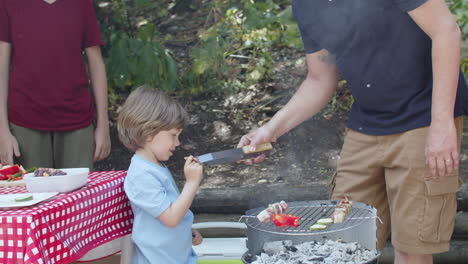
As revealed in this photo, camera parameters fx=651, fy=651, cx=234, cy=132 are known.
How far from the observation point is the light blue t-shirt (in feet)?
9.05

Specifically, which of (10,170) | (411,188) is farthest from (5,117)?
(411,188)

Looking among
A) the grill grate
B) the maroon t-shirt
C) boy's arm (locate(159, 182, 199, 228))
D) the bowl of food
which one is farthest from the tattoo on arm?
the maroon t-shirt

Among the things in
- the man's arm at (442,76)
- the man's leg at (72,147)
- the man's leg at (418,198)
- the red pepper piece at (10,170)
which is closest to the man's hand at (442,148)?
the man's arm at (442,76)

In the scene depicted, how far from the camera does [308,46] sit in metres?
3.14

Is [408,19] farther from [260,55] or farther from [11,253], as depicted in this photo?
[260,55]

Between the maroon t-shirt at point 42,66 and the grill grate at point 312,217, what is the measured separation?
1494 millimetres

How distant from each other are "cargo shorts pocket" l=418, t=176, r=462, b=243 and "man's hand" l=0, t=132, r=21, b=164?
7.64 ft

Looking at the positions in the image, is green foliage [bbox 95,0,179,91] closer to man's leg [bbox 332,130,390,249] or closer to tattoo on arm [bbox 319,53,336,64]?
tattoo on arm [bbox 319,53,336,64]

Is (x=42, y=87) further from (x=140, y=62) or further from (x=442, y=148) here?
(x=442, y=148)

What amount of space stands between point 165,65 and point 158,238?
2518 millimetres

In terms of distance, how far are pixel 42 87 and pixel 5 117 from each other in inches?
10.9

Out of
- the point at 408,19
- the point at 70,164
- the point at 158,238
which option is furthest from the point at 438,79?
the point at 70,164

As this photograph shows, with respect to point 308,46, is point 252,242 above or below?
below

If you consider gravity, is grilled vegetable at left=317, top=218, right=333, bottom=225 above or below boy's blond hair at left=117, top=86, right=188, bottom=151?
below
